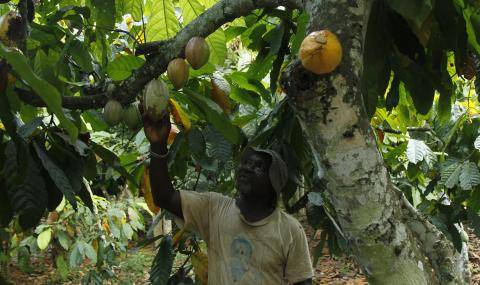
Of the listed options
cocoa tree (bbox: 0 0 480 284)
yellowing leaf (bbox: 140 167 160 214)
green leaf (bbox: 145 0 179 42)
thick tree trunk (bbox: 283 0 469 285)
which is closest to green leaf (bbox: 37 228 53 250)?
cocoa tree (bbox: 0 0 480 284)

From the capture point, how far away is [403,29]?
146 cm

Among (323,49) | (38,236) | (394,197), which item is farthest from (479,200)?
(38,236)

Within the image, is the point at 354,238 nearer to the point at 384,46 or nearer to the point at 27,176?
the point at 384,46

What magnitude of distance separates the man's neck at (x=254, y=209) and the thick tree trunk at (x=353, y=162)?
566 mm

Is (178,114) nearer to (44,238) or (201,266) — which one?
(201,266)

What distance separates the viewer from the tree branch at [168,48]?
1239 millimetres

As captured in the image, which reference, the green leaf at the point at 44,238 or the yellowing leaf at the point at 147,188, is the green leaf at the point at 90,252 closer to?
the green leaf at the point at 44,238

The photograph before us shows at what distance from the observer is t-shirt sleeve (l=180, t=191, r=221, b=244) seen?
1553 millimetres

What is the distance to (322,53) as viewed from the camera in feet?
2.99

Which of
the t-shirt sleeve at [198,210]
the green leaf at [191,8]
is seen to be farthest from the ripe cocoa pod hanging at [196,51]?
the green leaf at [191,8]

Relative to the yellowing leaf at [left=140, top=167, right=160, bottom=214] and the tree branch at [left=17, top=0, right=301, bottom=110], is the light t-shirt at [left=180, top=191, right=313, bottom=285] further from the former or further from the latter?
the tree branch at [left=17, top=0, right=301, bottom=110]

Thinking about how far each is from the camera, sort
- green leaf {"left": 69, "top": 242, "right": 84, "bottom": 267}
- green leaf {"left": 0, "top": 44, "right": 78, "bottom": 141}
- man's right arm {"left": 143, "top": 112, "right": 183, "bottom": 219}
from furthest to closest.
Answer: green leaf {"left": 69, "top": 242, "right": 84, "bottom": 267} < man's right arm {"left": 143, "top": 112, "right": 183, "bottom": 219} < green leaf {"left": 0, "top": 44, "right": 78, "bottom": 141}

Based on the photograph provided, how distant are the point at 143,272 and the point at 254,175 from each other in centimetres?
447

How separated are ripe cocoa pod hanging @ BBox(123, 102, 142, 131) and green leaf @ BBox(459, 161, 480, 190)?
5.26 ft
